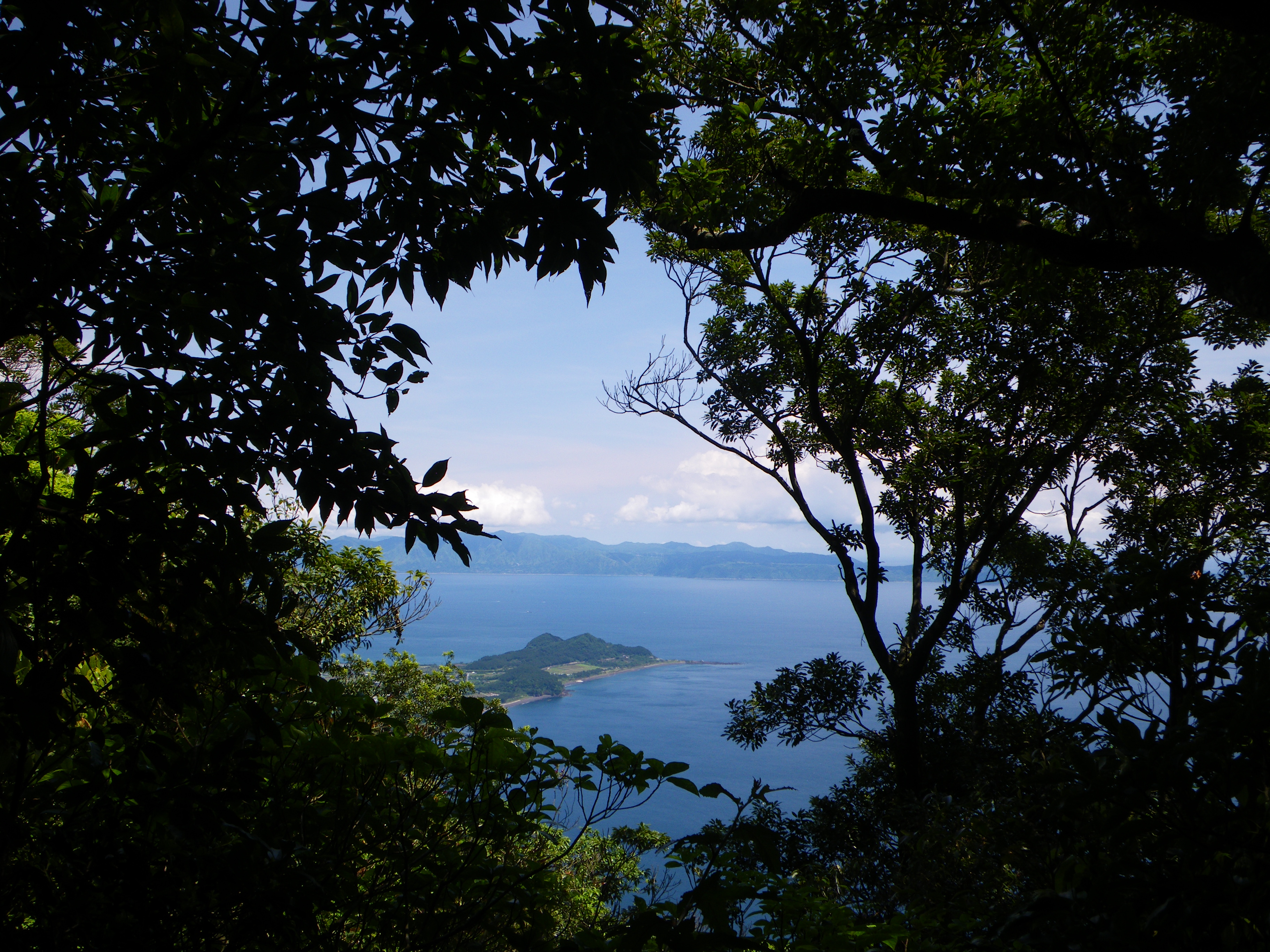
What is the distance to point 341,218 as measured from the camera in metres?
1.27

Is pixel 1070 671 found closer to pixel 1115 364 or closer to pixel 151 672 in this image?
pixel 151 672

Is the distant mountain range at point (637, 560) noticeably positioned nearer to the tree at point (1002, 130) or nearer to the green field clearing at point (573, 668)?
the green field clearing at point (573, 668)

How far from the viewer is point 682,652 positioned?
131 feet

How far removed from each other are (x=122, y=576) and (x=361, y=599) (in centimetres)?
617

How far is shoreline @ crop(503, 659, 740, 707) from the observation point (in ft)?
75.0

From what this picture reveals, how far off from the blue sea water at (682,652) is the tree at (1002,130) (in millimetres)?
2705

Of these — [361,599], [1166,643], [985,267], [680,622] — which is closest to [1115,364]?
[985,267]

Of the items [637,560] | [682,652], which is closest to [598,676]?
[682,652]

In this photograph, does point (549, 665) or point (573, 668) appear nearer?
point (549, 665)

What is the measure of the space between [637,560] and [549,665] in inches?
2707

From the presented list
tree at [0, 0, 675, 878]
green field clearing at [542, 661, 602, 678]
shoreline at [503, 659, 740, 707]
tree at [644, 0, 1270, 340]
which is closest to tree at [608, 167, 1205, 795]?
tree at [644, 0, 1270, 340]

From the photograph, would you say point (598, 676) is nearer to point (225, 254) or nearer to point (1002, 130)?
point (1002, 130)

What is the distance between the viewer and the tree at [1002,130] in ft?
9.31

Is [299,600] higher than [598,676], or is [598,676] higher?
[299,600]
